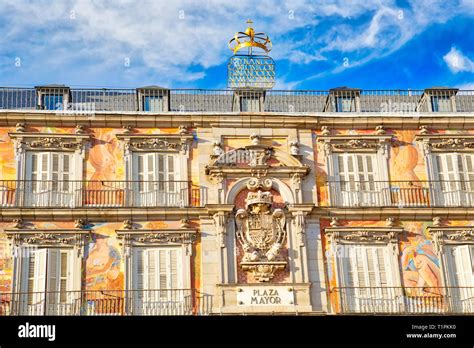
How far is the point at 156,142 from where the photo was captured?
103 ft

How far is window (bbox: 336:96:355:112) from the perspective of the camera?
33219 millimetres

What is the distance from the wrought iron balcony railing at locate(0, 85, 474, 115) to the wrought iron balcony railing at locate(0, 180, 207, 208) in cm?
258

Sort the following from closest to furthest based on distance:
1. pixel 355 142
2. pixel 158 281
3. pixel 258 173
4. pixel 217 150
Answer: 1. pixel 158 281
2. pixel 258 173
3. pixel 217 150
4. pixel 355 142

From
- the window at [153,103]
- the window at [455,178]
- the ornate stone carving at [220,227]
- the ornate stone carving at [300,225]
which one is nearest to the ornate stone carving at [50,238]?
the ornate stone carving at [220,227]

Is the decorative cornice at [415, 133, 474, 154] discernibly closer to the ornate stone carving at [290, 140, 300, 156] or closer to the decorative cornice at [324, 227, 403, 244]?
the decorative cornice at [324, 227, 403, 244]

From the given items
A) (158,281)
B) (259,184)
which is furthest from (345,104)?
(158,281)

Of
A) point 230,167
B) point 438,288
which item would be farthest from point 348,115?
point 438,288

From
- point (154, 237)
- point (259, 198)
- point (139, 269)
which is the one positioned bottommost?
point (139, 269)

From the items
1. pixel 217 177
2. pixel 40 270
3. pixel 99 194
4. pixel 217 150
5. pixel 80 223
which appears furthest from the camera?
pixel 217 150

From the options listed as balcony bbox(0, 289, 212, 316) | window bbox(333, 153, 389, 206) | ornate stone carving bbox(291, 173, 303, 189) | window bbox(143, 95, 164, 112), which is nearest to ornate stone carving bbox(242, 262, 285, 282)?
balcony bbox(0, 289, 212, 316)

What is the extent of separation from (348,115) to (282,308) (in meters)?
7.09

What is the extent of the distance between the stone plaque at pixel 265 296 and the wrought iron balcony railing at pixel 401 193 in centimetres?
343

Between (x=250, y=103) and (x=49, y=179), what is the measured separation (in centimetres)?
722

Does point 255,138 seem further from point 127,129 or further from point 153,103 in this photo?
point 127,129
